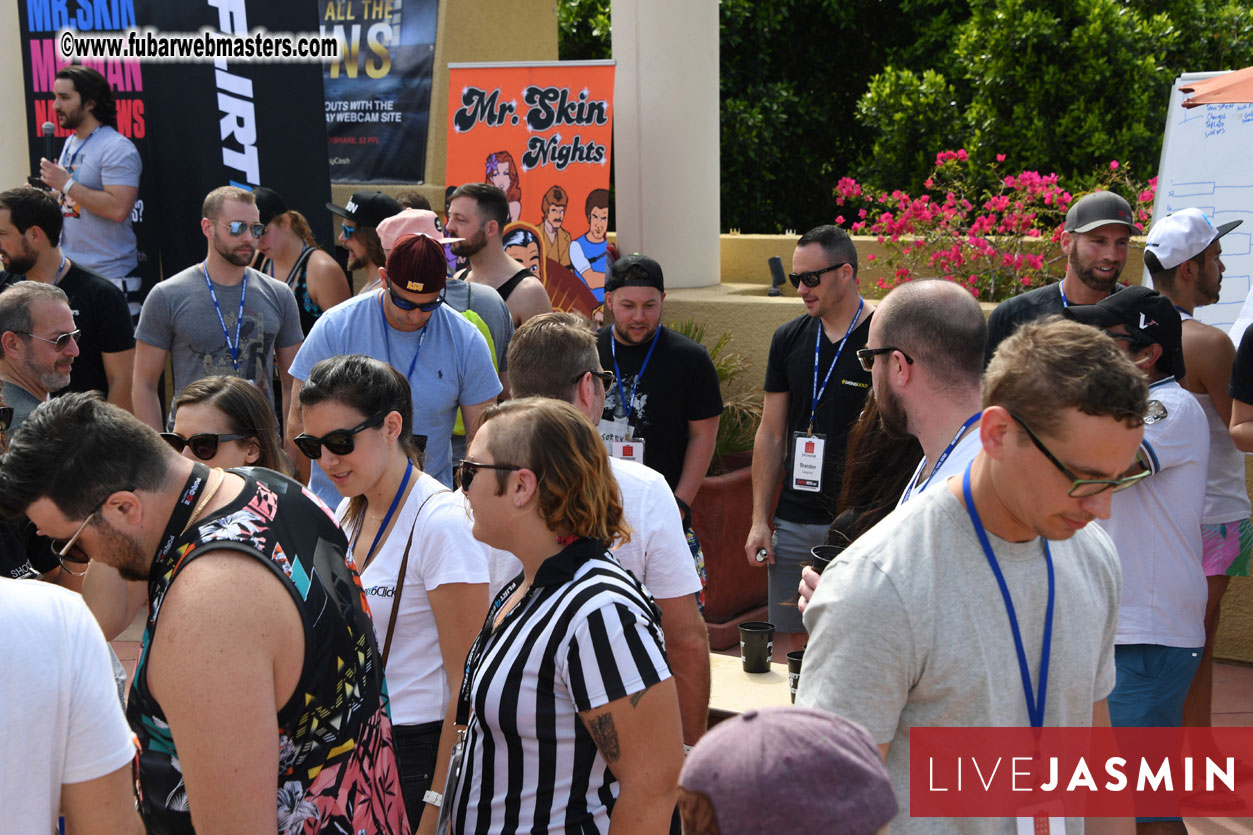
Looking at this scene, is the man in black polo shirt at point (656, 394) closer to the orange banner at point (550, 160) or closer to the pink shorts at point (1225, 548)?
the pink shorts at point (1225, 548)

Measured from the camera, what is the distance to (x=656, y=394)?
5176 millimetres

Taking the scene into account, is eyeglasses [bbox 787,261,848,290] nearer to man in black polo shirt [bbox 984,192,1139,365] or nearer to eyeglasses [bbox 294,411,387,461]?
man in black polo shirt [bbox 984,192,1139,365]

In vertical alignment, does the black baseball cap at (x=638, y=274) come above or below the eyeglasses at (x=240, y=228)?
below

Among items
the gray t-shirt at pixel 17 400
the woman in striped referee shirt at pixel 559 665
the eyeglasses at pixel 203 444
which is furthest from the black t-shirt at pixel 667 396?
the woman in striped referee shirt at pixel 559 665

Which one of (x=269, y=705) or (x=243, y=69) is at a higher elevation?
(x=243, y=69)

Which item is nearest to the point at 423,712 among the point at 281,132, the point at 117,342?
the point at 117,342

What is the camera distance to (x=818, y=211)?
1622cm

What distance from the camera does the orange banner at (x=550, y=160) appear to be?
26.4 feet

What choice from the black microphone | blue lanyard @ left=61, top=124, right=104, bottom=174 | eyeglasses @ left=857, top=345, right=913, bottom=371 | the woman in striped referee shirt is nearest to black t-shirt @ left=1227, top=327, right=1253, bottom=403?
eyeglasses @ left=857, top=345, right=913, bottom=371

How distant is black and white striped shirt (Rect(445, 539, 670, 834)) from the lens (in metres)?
2.24

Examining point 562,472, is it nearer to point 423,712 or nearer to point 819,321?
point 423,712

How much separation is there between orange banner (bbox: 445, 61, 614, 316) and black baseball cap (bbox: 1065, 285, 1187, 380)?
4.76 m

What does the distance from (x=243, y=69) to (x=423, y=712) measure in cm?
529

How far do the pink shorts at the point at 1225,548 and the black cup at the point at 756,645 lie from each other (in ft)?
5.34
